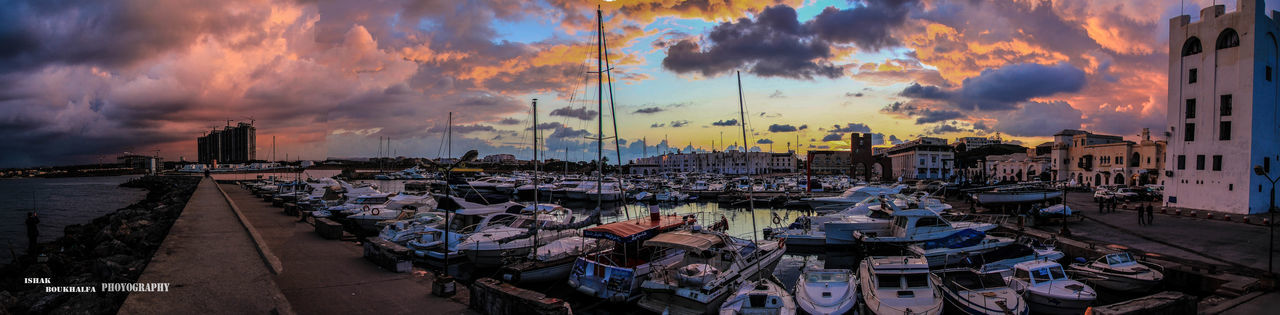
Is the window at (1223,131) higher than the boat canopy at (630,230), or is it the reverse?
the window at (1223,131)

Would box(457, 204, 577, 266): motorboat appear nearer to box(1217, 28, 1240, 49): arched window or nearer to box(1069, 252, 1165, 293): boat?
box(1069, 252, 1165, 293): boat

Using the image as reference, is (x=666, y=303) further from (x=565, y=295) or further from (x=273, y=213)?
(x=273, y=213)

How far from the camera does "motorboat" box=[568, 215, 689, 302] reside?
12.8 metres

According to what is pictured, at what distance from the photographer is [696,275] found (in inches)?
472

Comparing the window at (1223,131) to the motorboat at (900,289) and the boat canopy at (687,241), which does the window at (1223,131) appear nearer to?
the motorboat at (900,289)

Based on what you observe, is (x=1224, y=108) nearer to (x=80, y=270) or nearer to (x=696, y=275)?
(x=696, y=275)

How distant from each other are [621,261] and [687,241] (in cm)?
240

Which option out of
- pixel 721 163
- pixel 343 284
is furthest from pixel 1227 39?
pixel 721 163

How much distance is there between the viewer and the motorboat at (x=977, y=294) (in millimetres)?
11002

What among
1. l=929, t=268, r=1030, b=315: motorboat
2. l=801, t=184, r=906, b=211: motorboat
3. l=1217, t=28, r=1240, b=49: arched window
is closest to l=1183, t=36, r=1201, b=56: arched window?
l=1217, t=28, r=1240, b=49: arched window

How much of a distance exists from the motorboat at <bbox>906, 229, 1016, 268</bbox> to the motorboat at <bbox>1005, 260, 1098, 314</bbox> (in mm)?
4977

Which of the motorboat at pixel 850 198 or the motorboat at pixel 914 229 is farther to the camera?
the motorboat at pixel 850 198

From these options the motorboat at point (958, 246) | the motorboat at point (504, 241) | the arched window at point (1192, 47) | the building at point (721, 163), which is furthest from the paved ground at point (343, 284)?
the building at point (721, 163)

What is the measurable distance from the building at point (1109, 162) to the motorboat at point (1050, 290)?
53242 millimetres
